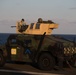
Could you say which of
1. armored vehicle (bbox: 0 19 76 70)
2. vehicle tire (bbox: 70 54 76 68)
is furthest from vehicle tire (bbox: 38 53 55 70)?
vehicle tire (bbox: 70 54 76 68)

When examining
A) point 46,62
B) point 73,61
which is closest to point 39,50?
point 46,62

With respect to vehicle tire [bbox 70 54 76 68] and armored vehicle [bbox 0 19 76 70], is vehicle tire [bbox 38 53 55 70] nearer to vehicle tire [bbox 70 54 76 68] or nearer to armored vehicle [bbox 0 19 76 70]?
armored vehicle [bbox 0 19 76 70]

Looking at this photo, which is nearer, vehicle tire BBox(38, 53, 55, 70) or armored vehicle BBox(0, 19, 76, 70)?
vehicle tire BBox(38, 53, 55, 70)

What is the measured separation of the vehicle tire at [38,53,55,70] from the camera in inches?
699

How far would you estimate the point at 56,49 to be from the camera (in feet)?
58.9

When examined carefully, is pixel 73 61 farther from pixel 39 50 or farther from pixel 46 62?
pixel 39 50

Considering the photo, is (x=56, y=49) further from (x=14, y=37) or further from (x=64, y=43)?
(x=14, y=37)

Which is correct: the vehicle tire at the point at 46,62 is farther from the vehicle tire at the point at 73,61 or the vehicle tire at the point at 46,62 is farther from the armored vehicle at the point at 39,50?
the vehicle tire at the point at 73,61

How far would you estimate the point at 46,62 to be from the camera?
17.9 meters

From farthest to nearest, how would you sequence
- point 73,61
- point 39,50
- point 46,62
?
point 73,61 → point 39,50 → point 46,62

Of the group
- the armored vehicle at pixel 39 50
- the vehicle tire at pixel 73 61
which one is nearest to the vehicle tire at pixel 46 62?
the armored vehicle at pixel 39 50

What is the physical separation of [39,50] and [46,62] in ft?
2.34

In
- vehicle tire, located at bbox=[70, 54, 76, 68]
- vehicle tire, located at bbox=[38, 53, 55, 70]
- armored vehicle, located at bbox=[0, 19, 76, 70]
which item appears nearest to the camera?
vehicle tire, located at bbox=[38, 53, 55, 70]

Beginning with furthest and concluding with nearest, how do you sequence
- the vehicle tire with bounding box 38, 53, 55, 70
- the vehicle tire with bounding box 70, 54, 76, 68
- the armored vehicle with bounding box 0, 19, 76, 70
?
the vehicle tire with bounding box 70, 54, 76, 68 < the armored vehicle with bounding box 0, 19, 76, 70 < the vehicle tire with bounding box 38, 53, 55, 70
